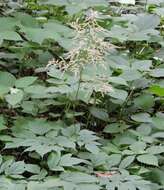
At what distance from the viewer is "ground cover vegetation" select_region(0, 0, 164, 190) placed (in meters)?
1.92

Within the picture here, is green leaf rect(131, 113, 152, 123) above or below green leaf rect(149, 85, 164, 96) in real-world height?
below

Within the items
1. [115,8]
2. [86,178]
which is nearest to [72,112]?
[86,178]

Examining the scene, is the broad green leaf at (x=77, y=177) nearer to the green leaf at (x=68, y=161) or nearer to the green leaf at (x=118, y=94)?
the green leaf at (x=68, y=161)

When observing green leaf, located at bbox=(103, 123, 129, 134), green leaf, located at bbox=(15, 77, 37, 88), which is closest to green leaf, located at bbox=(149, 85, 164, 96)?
green leaf, located at bbox=(103, 123, 129, 134)

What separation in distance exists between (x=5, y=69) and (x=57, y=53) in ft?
1.15

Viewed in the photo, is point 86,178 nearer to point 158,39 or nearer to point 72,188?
point 72,188

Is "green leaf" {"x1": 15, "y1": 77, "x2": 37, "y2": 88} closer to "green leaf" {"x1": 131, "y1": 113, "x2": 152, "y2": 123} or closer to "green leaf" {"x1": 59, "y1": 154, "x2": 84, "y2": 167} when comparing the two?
"green leaf" {"x1": 59, "y1": 154, "x2": 84, "y2": 167}

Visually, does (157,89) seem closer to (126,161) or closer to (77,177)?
(126,161)

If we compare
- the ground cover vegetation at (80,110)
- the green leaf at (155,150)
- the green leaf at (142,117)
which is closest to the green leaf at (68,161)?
the ground cover vegetation at (80,110)

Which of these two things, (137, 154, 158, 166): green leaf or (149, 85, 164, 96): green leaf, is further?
(149, 85, 164, 96): green leaf

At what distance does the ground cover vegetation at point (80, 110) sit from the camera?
6.30 feet

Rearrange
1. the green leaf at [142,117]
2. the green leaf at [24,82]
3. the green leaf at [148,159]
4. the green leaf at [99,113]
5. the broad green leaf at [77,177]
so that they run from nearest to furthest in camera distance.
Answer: the broad green leaf at [77,177] < the green leaf at [148,159] < the green leaf at [24,82] < the green leaf at [142,117] < the green leaf at [99,113]

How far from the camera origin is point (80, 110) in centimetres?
266

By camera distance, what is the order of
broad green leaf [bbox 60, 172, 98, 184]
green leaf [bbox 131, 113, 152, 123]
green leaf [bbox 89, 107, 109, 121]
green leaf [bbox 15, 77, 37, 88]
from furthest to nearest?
green leaf [bbox 89, 107, 109, 121] < green leaf [bbox 131, 113, 152, 123] < green leaf [bbox 15, 77, 37, 88] < broad green leaf [bbox 60, 172, 98, 184]
